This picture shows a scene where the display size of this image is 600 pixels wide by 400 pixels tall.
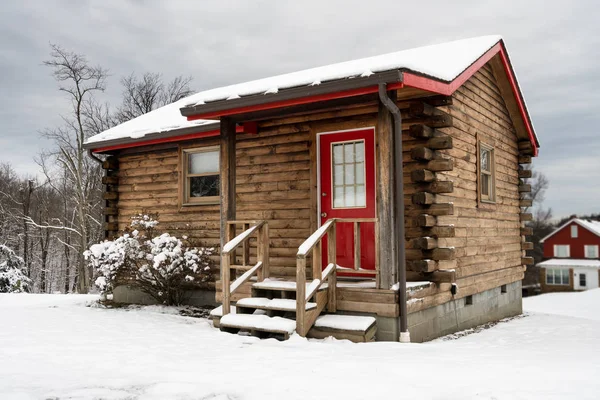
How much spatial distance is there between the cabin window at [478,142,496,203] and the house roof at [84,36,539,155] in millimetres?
1665

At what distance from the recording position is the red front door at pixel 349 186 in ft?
28.1

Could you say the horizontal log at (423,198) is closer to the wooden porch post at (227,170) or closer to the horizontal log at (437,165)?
the horizontal log at (437,165)

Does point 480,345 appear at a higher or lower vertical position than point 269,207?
lower

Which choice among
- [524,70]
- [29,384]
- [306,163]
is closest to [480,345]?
[306,163]

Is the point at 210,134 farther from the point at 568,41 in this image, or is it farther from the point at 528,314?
the point at 568,41

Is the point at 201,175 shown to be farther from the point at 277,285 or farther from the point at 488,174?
the point at 488,174

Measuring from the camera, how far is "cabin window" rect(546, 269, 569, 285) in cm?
4406

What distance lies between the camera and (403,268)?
7223 millimetres

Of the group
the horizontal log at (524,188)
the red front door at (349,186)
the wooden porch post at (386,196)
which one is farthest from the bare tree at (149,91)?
the wooden porch post at (386,196)

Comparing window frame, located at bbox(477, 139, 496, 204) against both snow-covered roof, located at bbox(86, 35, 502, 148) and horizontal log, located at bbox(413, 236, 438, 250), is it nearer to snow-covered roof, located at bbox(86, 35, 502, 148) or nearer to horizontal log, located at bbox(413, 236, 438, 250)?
snow-covered roof, located at bbox(86, 35, 502, 148)

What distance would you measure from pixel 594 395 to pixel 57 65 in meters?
22.8

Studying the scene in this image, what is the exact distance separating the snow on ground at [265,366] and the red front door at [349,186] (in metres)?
1.87

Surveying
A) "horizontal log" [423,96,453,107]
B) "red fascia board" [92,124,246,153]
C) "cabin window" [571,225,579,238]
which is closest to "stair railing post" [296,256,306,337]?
"horizontal log" [423,96,453,107]

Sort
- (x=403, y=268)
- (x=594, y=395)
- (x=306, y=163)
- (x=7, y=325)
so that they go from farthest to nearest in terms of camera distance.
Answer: (x=306, y=163), (x=7, y=325), (x=403, y=268), (x=594, y=395)
